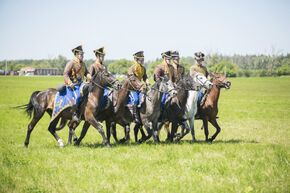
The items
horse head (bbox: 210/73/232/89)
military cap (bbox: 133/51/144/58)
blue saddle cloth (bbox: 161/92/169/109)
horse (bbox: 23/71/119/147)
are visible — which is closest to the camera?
horse (bbox: 23/71/119/147)

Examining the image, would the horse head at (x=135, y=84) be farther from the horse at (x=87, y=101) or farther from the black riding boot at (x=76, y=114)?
the black riding boot at (x=76, y=114)

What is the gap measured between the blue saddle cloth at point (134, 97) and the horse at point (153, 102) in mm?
264

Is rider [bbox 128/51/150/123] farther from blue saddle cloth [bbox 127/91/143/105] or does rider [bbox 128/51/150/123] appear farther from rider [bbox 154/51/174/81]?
rider [bbox 154/51/174/81]

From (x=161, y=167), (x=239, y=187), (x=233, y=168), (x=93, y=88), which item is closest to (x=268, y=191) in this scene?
(x=239, y=187)

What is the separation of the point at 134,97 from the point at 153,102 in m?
0.83

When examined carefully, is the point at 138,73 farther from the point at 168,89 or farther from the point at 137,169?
the point at 137,169

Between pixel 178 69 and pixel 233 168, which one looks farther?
pixel 178 69

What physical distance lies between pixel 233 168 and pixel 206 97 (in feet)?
20.0

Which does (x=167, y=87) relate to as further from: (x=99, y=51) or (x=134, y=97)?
(x=99, y=51)

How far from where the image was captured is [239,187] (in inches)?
339

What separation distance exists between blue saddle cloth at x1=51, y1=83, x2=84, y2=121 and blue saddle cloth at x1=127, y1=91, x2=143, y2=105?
182 cm

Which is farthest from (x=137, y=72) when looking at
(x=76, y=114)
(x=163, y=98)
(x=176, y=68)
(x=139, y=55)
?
(x=76, y=114)

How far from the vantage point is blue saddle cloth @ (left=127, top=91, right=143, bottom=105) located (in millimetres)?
14898

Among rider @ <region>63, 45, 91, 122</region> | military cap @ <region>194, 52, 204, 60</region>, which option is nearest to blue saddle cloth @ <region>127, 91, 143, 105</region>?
rider @ <region>63, 45, 91, 122</region>
